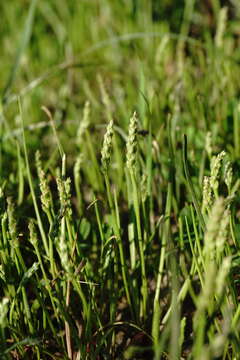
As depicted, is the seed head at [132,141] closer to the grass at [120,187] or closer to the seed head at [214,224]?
the grass at [120,187]

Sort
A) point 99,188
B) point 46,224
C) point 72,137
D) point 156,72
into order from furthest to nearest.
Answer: point 156,72, point 72,137, point 99,188, point 46,224

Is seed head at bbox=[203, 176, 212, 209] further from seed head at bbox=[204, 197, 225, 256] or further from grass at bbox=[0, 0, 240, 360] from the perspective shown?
seed head at bbox=[204, 197, 225, 256]

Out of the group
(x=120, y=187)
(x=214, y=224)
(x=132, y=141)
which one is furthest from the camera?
(x=120, y=187)

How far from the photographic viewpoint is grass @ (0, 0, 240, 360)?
2.85ft

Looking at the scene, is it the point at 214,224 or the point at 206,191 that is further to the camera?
the point at 206,191

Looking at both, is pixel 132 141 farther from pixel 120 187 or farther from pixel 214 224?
pixel 120 187

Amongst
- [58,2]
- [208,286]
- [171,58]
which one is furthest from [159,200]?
[58,2]

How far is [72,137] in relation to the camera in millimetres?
1647

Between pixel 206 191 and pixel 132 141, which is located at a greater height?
pixel 132 141

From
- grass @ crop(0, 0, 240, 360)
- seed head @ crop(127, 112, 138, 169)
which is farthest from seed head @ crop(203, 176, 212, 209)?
seed head @ crop(127, 112, 138, 169)

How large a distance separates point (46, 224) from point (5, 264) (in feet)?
0.87

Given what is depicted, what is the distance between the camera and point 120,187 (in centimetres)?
133

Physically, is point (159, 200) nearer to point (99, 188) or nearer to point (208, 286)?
point (99, 188)

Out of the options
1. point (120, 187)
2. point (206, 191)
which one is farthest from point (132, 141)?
point (120, 187)
